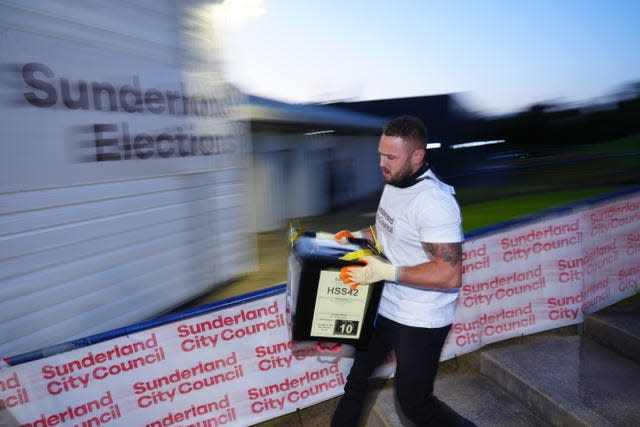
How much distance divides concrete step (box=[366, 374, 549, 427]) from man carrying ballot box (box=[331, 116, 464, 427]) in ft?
2.51

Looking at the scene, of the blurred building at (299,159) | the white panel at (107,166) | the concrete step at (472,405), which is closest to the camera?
the concrete step at (472,405)

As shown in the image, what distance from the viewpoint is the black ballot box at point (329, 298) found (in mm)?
2186

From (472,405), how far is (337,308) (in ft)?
5.36

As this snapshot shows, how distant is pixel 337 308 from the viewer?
2.26 metres

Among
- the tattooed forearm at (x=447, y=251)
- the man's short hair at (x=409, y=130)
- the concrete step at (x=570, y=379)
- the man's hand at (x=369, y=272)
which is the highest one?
the man's short hair at (x=409, y=130)

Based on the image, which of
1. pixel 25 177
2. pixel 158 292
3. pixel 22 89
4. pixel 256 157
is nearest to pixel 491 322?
pixel 158 292

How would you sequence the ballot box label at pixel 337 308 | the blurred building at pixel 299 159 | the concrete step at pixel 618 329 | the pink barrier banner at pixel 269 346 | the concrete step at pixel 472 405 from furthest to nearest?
the blurred building at pixel 299 159 → the concrete step at pixel 618 329 → the concrete step at pixel 472 405 → the pink barrier banner at pixel 269 346 → the ballot box label at pixel 337 308

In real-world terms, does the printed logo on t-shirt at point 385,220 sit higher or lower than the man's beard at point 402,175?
lower

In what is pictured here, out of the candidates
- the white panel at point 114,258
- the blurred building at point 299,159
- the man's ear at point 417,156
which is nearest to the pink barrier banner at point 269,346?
the man's ear at point 417,156

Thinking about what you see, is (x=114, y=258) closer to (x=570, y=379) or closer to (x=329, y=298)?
(x=329, y=298)

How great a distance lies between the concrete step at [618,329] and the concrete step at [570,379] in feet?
0.22

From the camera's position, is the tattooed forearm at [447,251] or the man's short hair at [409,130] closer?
the tattooed forearm at [447,251]

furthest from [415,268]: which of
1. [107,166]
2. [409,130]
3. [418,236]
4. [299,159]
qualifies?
[299,159]

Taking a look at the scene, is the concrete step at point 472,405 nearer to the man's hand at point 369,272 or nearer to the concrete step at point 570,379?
the concrete step at point 570,379
